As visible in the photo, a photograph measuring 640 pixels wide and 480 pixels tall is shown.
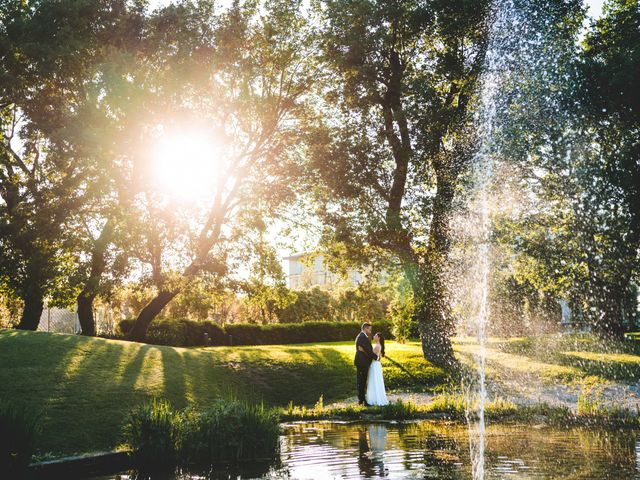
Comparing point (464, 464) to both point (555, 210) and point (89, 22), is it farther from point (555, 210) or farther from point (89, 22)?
point (89, 22)

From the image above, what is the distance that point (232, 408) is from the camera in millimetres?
8891

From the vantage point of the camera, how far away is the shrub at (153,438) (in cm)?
817

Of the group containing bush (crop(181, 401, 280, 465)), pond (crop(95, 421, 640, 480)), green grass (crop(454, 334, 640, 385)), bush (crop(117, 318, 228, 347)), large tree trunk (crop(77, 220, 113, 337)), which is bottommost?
green grass (crop(454, 334, 640, 385))

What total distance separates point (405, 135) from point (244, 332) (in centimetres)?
1883

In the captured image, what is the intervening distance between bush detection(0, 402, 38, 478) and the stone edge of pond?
167 millimetres

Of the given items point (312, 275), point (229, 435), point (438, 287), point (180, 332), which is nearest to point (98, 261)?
point (180, 332)

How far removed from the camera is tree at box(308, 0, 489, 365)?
21.3 metres

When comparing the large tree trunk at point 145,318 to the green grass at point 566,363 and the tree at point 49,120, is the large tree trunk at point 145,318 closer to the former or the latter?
the tree at point 49,120

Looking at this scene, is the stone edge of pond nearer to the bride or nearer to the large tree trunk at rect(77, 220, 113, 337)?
the bride

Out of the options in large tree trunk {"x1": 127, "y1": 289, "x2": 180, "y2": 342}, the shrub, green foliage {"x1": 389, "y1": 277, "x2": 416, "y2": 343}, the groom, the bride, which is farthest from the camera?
large tree trunk {"x1": 127, "y1": 289, "x2": 180, "y2": 342}

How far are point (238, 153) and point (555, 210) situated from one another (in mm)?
13673

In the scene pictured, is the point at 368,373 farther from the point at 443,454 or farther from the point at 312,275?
the point at 312,275

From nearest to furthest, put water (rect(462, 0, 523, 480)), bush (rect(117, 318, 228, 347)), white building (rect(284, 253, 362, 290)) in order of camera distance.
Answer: water (rect(462, 0, 523, 480)), white building (rect(284, 253, 362, 290)), bush (rect(117, 318, 228, 347))

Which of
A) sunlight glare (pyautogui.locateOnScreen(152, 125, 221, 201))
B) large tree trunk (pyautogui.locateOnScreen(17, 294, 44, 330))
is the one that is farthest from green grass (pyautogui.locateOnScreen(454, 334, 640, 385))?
large tree trunk (pyautogui.locateOnScreen(17, 294, 44, 330))
